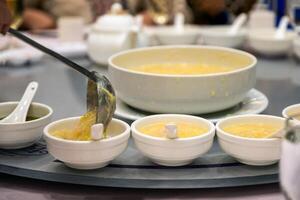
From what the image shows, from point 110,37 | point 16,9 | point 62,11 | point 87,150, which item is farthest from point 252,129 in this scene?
point 62,11

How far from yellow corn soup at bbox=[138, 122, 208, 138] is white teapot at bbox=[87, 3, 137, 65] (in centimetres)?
77

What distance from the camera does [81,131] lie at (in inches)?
40.2

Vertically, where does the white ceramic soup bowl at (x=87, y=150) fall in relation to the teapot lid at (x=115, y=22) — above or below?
below

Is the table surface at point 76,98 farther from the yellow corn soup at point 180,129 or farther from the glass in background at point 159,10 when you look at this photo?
the glass in background at point 159,10

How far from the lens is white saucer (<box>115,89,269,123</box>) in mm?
1238

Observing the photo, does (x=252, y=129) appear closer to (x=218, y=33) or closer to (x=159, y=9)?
(x=218, y=33)

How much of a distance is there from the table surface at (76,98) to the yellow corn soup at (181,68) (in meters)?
0.15

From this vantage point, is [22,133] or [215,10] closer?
[22,133]

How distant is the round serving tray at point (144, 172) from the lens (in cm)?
95

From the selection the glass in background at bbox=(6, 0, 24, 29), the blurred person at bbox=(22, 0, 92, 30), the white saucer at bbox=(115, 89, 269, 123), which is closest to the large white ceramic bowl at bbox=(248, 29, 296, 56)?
the white saucer at bbox=(115, 89, 269, 123)

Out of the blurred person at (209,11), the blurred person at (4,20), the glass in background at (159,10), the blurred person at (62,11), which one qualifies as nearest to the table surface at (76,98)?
the blurred person at (4,20)

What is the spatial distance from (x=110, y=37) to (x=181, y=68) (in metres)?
0.43

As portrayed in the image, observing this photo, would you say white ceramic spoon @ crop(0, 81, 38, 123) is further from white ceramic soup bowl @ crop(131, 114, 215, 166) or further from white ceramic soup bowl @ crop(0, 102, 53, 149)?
white ceramic soup bowl @ crop(131, 114, 215, 166)

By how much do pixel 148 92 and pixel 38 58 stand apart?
0.78 m
